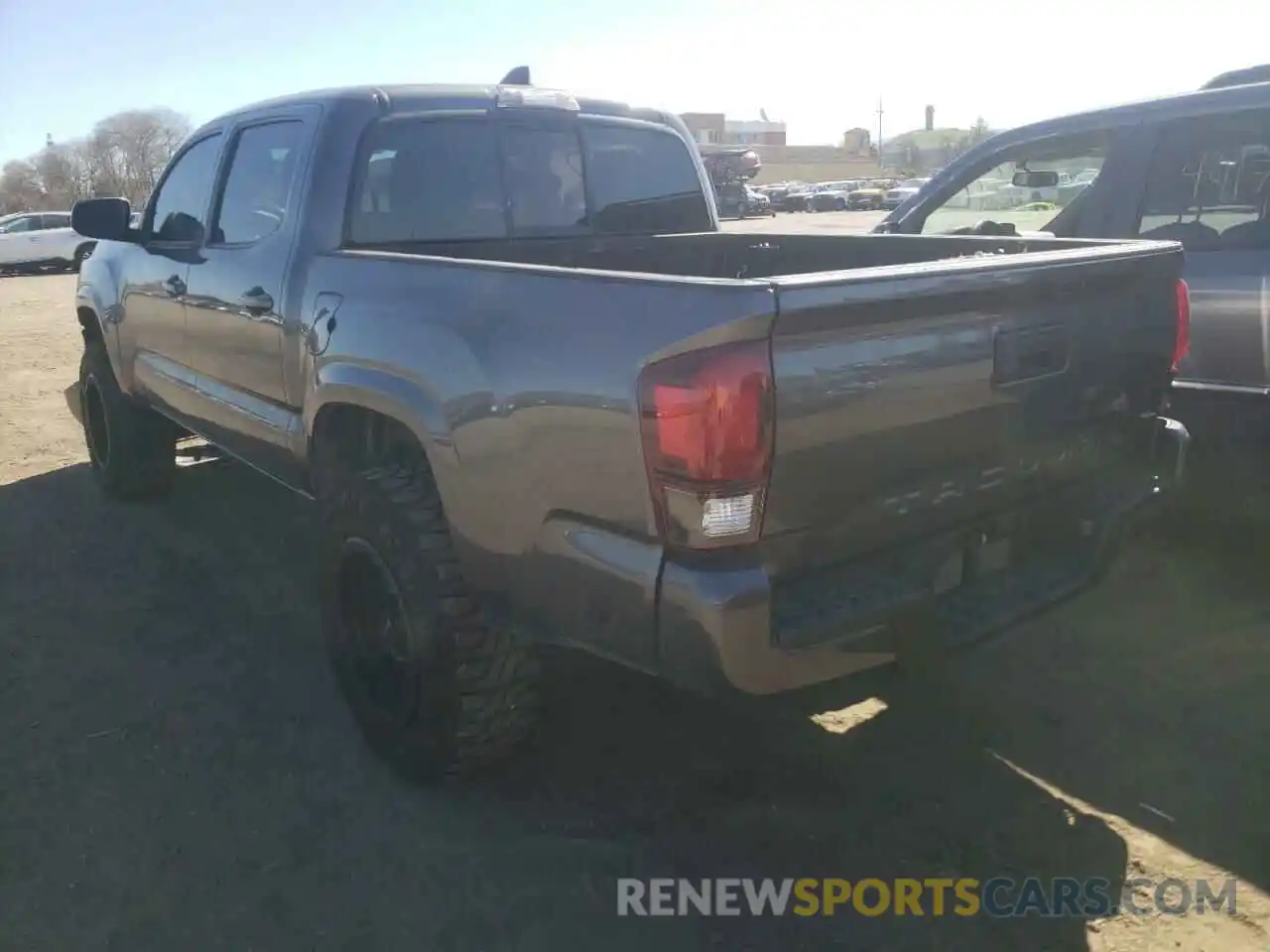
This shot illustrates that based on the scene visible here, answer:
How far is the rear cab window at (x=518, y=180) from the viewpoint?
3.85 metres

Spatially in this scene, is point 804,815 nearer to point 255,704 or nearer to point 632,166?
point 255,704

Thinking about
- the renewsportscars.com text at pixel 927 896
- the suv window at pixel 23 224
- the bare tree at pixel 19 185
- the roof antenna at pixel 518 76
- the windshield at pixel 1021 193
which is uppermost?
the bare tree at pixel 19 185

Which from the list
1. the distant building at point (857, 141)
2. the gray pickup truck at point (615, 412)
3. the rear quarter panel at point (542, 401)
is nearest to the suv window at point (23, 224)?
the gray pickup truck at point (615, 412)

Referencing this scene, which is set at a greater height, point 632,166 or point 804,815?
point 632,166

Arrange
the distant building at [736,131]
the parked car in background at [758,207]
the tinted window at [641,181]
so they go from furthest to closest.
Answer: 1. the distant building at [736,131]
2. the parked car in background at [758,207]
3. the tinted window at [641,181]

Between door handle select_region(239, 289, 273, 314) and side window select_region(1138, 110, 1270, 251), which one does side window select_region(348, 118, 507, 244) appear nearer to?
door handle select_region(239, 289, 273, 314)

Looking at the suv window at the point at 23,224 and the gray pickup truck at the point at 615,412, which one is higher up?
the suv window at the point at 23,224

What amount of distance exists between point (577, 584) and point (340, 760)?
132cm

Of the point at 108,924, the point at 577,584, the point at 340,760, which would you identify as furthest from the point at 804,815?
the point at 108,924

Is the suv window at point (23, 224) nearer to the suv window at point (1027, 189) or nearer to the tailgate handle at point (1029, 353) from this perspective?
the suv window at point (1027, 189)

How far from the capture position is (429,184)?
396 cm

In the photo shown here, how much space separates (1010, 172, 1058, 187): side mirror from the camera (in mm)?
5266

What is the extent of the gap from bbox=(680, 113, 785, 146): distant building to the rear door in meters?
89.7

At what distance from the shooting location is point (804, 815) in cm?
303
